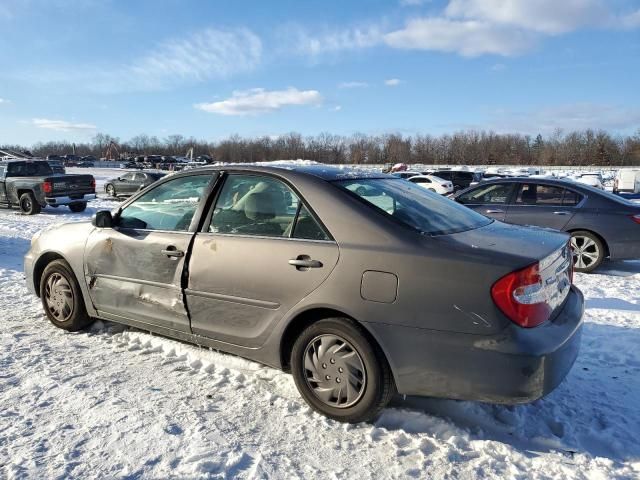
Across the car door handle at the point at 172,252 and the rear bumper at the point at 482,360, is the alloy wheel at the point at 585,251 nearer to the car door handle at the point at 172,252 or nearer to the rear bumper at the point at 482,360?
the rear bumper at the point at 482,360

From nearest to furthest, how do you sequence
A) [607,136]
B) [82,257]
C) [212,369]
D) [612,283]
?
[212,369] → [82,257] → [612,283] → [607,136]

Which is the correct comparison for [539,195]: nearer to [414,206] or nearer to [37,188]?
[414,206]

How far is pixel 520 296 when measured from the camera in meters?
2.67

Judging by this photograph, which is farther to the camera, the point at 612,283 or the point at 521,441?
the point at 612,283

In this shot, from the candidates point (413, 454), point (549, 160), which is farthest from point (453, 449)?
point (549, 160)

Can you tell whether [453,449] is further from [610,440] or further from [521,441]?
[610,440]

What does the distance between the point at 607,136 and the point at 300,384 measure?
109183 millimetres

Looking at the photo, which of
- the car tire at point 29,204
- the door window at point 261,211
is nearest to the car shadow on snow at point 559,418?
the door window at point 261,211

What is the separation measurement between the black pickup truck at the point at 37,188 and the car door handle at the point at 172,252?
13456 mm

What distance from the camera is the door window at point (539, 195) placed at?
26.4 ft

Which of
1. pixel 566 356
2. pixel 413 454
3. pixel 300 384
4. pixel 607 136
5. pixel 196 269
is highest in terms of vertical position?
pixel 607 136

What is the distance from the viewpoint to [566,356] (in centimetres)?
284

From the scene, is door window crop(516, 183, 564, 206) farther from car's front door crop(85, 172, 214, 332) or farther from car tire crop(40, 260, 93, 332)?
car tire crop(40, 260, 93, 332)

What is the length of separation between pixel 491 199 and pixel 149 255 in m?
6.43
